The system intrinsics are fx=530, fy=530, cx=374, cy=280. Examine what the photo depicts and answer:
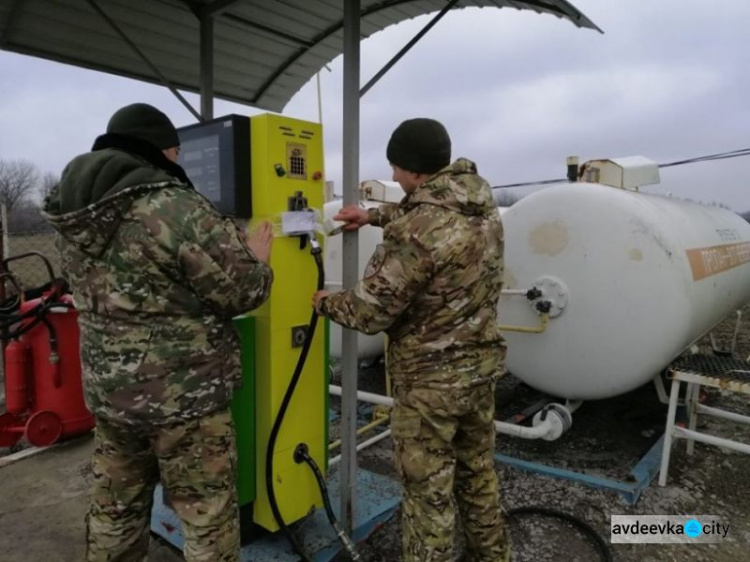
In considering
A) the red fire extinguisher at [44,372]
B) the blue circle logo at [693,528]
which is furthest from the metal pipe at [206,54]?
the blue circle logo at [693,528]

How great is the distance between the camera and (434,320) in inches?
85.0

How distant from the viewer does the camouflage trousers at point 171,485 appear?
189 centimetres

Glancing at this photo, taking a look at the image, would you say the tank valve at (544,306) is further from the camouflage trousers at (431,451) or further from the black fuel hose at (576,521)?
the camouflage trousers at (431,451)

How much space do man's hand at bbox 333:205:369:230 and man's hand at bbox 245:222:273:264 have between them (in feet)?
1.23

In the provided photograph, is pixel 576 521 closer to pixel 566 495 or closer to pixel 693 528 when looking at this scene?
pixel 566 495

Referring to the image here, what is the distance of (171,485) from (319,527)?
3.58ft

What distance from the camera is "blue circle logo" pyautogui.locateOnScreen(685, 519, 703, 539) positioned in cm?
299

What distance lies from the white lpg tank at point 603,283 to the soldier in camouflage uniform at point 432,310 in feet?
4.93

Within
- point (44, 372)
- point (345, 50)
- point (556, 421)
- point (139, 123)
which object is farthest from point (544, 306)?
point (44, 372)

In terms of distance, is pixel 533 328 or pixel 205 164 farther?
pixel 533 328

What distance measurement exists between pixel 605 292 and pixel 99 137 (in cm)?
300

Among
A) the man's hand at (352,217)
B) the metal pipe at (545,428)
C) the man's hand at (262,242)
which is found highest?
the man's hand at (352,217)

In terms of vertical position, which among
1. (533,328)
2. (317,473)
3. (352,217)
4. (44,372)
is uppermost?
(352,217)

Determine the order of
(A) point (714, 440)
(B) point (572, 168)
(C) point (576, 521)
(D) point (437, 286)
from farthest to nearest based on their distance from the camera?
(B) point (572, 168)
(A) point (714, 440)
(C) point (576, 521)
(D) point (437, 286)
